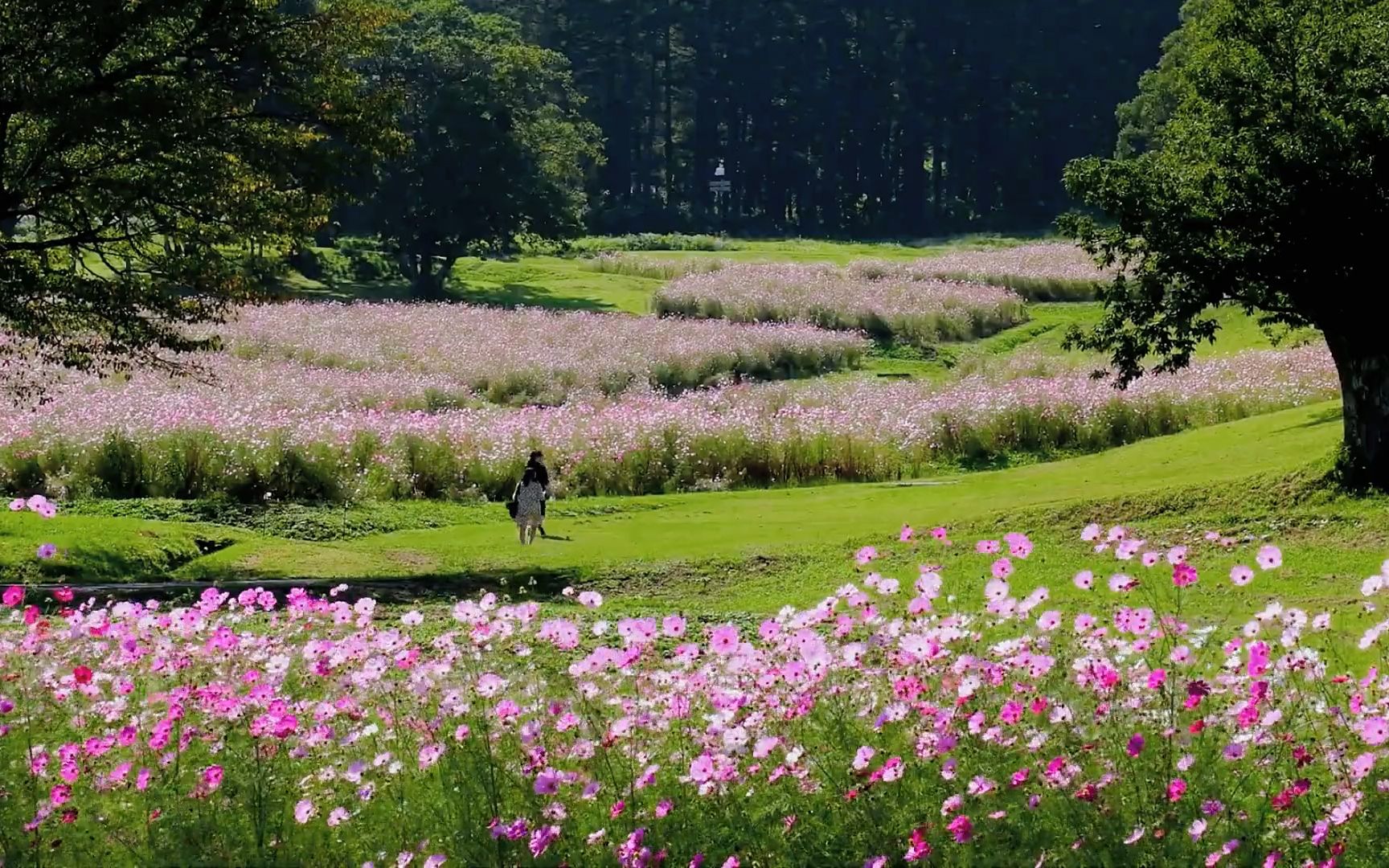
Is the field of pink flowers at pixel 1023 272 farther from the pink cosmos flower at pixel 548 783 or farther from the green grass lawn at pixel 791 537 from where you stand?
the pink cosmos flower at pixel 548 783

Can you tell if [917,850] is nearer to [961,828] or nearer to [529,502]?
[961,828]

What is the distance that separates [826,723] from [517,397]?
97.3 ft

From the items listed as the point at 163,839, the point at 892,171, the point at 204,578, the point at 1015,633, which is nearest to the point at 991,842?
the point at 163,839

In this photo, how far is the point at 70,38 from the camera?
17.4 meters

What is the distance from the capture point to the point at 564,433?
28.2 metres

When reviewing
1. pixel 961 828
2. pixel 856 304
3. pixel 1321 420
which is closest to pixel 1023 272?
pixel 856 304

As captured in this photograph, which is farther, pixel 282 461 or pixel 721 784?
pixel 282 461

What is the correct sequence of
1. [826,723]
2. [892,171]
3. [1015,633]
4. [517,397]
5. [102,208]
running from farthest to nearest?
[892,171] → [517,397] → [102,208] → [1015,633] → [826,723]

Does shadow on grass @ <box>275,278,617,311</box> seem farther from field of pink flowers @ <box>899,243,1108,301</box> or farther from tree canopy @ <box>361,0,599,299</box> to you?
field of pink flowers @ <box>899,243,1108,301</box>

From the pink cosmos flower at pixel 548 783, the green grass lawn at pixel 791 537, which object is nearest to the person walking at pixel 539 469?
the green grass lawn at pixel 791 537

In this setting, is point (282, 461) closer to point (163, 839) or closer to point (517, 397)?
point (517, 397)

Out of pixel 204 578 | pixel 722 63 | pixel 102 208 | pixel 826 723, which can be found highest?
pixel 722 63

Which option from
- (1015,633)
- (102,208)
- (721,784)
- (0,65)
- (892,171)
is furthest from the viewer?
(892,171)

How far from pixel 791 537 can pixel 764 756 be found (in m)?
13.9
